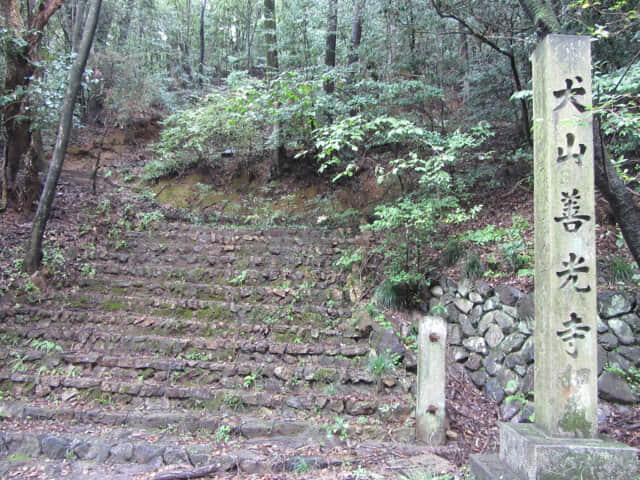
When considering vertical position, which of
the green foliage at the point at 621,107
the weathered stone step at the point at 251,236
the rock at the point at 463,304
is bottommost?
the rock at the point at 463,304

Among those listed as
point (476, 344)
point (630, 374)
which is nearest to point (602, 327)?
point (630, 374)

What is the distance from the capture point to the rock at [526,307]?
4.57 meters

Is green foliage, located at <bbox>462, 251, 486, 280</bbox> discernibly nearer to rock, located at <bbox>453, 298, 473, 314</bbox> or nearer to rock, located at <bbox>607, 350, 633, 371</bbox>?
Result: rock, located at <bbox>453, 298, 473, 314</bbox>

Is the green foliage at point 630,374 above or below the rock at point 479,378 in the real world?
above

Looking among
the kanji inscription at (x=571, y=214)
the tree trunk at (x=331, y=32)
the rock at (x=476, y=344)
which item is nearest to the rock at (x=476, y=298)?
the rock at (x=476, y=344)

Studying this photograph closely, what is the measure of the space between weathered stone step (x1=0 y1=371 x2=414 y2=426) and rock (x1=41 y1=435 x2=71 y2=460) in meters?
0.71

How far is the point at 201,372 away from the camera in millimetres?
5105

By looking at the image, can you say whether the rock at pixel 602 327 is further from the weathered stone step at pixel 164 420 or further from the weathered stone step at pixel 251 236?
the weathered stone step at pixel 251 236

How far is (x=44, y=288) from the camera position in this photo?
6.45 metres

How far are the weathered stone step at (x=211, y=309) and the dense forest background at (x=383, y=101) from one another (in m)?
1.47

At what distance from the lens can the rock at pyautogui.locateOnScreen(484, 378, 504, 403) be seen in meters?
4.60

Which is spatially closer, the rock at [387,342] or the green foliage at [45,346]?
the rock at [387,342]

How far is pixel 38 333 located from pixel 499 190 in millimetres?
8387

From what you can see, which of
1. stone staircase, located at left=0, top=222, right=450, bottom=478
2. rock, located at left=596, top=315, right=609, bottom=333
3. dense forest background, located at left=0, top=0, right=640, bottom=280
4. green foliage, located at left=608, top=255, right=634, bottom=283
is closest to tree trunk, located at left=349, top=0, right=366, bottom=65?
dense forest background, located at left=0, top=0, right=640, bottom=280
